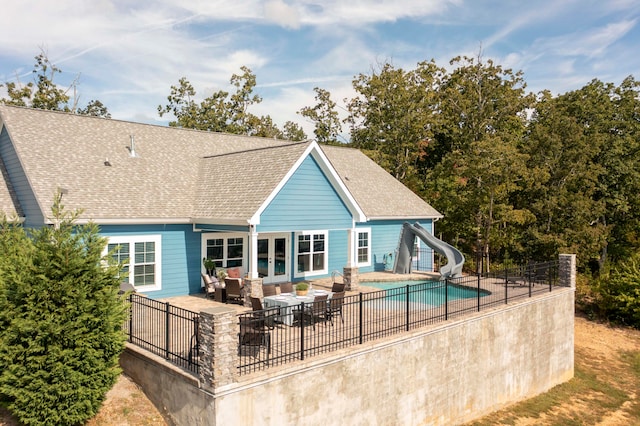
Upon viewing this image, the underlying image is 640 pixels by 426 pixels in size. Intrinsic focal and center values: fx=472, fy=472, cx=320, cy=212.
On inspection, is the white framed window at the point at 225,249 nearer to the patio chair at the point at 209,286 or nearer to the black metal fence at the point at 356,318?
the patio chair at the point at 209,286

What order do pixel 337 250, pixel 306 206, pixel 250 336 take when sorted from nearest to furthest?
pixel 250 336
pixel 306 206
pixel 337 250

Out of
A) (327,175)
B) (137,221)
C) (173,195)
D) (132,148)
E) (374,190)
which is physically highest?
(132,148)

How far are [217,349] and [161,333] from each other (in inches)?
157

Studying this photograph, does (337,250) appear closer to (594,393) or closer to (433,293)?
(433,293)

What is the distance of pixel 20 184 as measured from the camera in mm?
17719

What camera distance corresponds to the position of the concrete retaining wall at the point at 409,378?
380 inches

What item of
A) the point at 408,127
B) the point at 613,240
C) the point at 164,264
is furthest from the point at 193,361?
the point at 613,240

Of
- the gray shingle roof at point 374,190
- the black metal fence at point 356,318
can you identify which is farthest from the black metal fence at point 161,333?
the gray shingle roof at point 374,190

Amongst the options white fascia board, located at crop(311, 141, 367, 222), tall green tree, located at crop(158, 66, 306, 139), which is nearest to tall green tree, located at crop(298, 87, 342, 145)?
tall green tree, located at crop(158, 66, 306, 139)

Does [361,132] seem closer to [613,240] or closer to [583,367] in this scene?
[613,240]

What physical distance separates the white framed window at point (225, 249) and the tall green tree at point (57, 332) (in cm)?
927

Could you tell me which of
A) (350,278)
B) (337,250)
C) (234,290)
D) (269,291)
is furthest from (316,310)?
(337,250)

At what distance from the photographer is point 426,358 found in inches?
526

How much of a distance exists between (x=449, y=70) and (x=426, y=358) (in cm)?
3691
